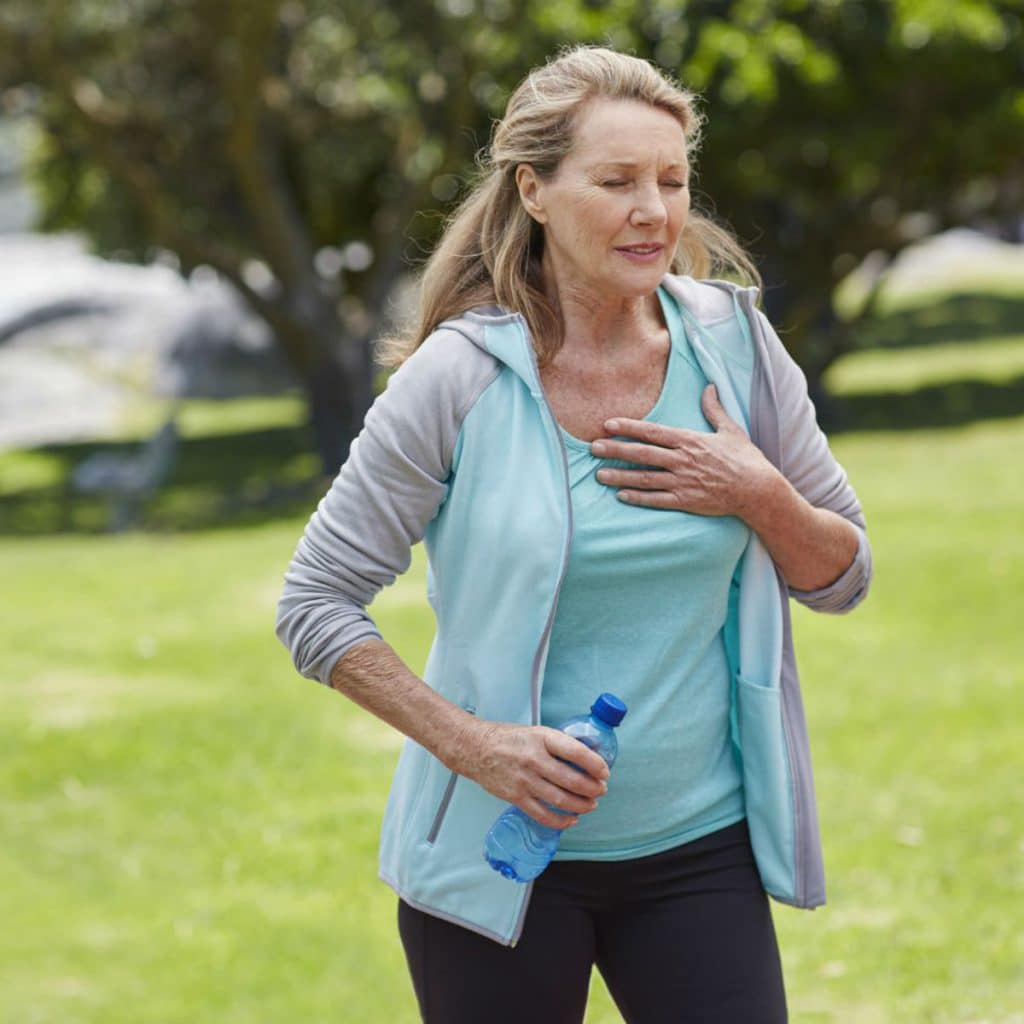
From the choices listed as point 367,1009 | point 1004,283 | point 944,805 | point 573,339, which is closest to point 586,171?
point 573,339

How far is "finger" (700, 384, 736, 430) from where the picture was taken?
2674mm

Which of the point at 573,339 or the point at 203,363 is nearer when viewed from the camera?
the point at 573,339

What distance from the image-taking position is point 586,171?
259 centimetres

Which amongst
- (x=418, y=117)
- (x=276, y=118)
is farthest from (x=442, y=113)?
(x=276, y=118)

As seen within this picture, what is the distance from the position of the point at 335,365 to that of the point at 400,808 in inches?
607

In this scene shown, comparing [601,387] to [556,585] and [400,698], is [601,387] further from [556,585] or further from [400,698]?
[400,698]

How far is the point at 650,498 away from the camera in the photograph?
257 centimetres

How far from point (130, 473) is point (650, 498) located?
1843 centimetres

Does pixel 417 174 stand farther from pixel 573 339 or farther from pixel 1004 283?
pixel 1004 283

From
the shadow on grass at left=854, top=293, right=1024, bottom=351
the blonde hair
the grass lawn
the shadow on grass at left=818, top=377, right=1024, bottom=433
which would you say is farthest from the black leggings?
the shadow on grass at left=854, top=293, right=1024, bottom=351

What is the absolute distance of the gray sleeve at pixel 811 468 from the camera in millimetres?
2748

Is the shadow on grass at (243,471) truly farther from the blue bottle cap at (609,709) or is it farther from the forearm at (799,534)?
the blue bottle cap at (609,709)

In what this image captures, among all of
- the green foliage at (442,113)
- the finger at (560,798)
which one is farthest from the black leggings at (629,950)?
the green foliage at (442,113)

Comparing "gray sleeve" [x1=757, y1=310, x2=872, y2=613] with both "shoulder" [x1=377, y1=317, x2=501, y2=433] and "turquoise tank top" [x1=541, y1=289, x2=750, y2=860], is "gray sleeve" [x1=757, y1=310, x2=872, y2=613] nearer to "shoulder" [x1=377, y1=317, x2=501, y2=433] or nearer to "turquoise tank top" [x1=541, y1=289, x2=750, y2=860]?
"turquoise tank top" [x1=541, y1=289, x2=750, y2=860]
